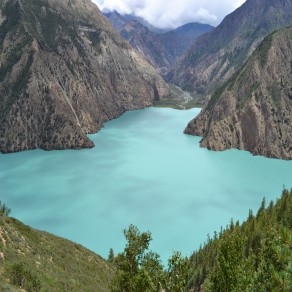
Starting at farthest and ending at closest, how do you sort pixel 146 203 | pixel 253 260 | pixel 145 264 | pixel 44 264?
pixel 146 203 → pixel 44 264 → pixel 253 260 → pixel 145 264

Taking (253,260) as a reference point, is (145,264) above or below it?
above

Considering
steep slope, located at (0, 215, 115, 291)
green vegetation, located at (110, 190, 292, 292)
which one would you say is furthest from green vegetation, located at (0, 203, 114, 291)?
green vegetation, located at (110, 190, 292, 292)

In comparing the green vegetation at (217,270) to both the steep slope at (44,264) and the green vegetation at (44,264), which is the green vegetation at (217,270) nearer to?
the green vegetation at (44,264)

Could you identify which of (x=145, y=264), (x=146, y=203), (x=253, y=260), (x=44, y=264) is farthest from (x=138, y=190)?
(x=145, y=264)

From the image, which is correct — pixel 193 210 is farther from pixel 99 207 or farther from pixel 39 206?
pixel 39 206

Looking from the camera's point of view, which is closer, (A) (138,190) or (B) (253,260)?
(B) (253,260)

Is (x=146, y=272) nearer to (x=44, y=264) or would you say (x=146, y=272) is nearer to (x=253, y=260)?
(x=253, y=260)
